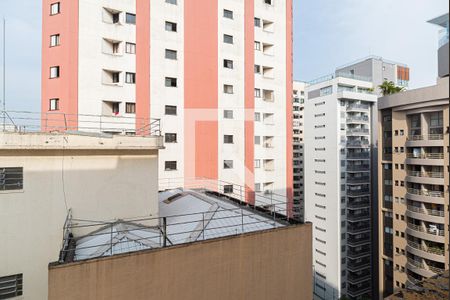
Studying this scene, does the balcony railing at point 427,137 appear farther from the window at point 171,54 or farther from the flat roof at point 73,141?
the flat roof at point 73,141

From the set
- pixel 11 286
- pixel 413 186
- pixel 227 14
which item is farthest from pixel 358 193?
pixel 11 286

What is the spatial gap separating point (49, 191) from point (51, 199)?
238 mm

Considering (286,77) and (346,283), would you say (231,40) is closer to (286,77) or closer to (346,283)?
(286,77)

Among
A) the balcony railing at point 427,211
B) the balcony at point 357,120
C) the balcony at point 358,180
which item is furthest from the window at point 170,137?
the balcony at point 357,120

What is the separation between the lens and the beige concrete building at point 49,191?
819cm

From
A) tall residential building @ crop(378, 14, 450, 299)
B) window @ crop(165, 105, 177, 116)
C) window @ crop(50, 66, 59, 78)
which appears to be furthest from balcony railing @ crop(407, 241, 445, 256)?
window @ crop(50, 66, 59, 78)

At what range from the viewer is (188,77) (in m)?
21.1

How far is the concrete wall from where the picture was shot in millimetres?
6810

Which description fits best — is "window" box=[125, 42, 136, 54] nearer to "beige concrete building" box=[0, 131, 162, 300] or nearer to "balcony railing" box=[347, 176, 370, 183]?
"beige concrete building" box=[0, 131, 162, 300]

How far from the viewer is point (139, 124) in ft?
64.1

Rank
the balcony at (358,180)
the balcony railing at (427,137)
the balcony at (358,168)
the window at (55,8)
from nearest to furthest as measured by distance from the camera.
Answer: the window at (55,8) → the balcony railing at (427,137) → the balcony at (358,180) → the balcony at (358,168)

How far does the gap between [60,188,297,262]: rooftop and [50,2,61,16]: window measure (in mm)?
14787

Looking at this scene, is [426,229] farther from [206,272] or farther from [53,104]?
[53,104]

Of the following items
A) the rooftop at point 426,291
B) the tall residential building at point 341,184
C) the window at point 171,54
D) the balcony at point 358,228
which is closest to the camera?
the rooftop at point 426,291
